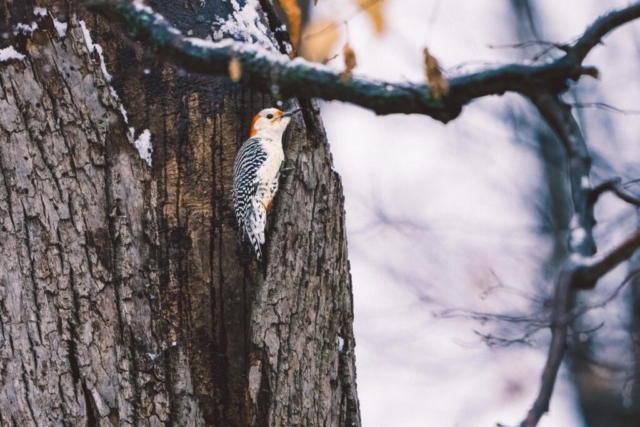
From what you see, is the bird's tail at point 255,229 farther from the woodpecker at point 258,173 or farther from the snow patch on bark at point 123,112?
the snow patch on bark at point 123,112

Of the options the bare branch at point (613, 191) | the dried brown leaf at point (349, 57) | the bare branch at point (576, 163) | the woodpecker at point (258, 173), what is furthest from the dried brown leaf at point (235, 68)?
the woodpecker at point (258, 173)

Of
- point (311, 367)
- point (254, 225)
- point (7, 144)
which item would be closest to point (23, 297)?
point (7, 144)

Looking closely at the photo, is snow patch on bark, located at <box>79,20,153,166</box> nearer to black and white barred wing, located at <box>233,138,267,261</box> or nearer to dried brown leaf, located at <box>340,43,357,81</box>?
black and white barred wing, located at <box>233,138,267,261</box>

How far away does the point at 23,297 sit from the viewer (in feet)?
11.4

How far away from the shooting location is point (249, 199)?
12.1 feet

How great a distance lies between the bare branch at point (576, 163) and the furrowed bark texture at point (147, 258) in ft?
6.27

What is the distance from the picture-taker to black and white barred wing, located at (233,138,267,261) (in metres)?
3.65

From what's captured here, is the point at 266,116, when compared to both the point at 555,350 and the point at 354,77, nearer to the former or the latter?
the point at 354,77

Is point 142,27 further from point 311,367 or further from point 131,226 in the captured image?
point 311,367

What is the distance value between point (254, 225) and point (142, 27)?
52.2 inches

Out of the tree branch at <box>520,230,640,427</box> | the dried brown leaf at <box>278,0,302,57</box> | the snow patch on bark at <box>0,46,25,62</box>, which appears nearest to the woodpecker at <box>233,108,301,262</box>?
the dried brown leaf at <box>278,0,302,57</box>

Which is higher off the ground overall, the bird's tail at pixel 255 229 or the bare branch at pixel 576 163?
the bird's tail at pixel 255 229

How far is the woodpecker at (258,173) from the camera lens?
12.0ft

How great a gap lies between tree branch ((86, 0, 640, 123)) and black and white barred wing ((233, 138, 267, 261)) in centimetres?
119
